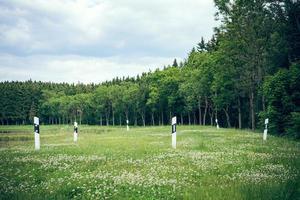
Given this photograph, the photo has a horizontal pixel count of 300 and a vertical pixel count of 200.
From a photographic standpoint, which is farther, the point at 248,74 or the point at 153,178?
the point at 248,74

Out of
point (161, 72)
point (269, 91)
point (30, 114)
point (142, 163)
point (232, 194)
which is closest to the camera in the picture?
point (232, 194)

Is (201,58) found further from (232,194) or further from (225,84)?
(232,194)

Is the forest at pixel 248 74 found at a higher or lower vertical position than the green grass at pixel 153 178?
higher

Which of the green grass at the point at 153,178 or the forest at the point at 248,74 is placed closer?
the green grass at the point at 153,178

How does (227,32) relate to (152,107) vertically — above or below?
above

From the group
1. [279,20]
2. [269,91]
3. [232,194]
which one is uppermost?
[279,20]

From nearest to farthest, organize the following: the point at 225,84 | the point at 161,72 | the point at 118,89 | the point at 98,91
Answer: the point at 225,84 → the point at 161,72 → the point at 118,89 → the point at 98,91

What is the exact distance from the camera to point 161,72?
5032 inches

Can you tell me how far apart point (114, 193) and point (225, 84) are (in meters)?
64.3

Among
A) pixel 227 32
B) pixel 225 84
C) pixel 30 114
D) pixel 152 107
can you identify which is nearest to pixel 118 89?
pixel 152 107

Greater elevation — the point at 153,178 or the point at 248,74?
the point at 248,74

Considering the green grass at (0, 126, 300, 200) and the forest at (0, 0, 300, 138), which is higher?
the forest at (0, 0, 300, 138)

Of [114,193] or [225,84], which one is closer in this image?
[114,193]

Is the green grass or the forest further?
the forest
